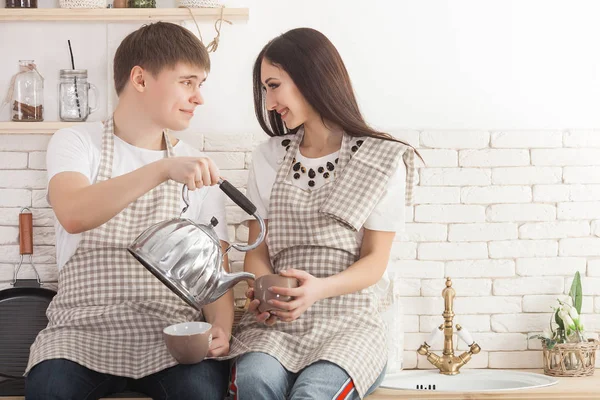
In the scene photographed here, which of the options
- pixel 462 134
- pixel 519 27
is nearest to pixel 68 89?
pixel 462 134

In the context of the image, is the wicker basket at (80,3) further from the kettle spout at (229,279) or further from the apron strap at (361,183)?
the kettle spout at (229,279)

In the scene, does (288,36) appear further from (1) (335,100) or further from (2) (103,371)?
(2) (103,371)

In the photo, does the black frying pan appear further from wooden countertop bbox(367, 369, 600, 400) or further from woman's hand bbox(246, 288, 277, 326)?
wooden countertop bbox(367, 369, 600, 400)

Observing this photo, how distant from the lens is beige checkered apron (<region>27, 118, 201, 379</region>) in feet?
6.57

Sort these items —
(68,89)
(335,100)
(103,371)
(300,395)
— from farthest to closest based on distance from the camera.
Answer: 1. (68,89)
2. (335,100)
3. (103,371)
4. (300,395)

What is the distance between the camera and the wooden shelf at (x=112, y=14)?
7.88ft

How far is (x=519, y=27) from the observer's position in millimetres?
2557

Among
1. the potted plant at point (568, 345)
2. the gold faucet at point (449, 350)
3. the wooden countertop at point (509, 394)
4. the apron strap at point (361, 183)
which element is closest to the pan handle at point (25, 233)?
the wooden countertop at point (509, 394)

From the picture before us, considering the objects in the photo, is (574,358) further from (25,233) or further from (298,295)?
(25,233)

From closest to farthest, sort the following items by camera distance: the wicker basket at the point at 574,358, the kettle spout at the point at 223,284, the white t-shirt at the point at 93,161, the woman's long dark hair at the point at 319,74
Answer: the kettle spout at the point at 223,284, the white t-shirt at the point at 93,161, the woman's long dark hair at the point at 319,74, the wicker basket at the point at 574,358

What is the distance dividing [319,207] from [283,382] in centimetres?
51

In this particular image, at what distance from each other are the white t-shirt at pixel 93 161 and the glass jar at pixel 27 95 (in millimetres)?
284

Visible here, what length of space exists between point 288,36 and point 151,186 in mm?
648

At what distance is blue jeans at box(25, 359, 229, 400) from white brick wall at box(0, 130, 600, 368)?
0.66 m
